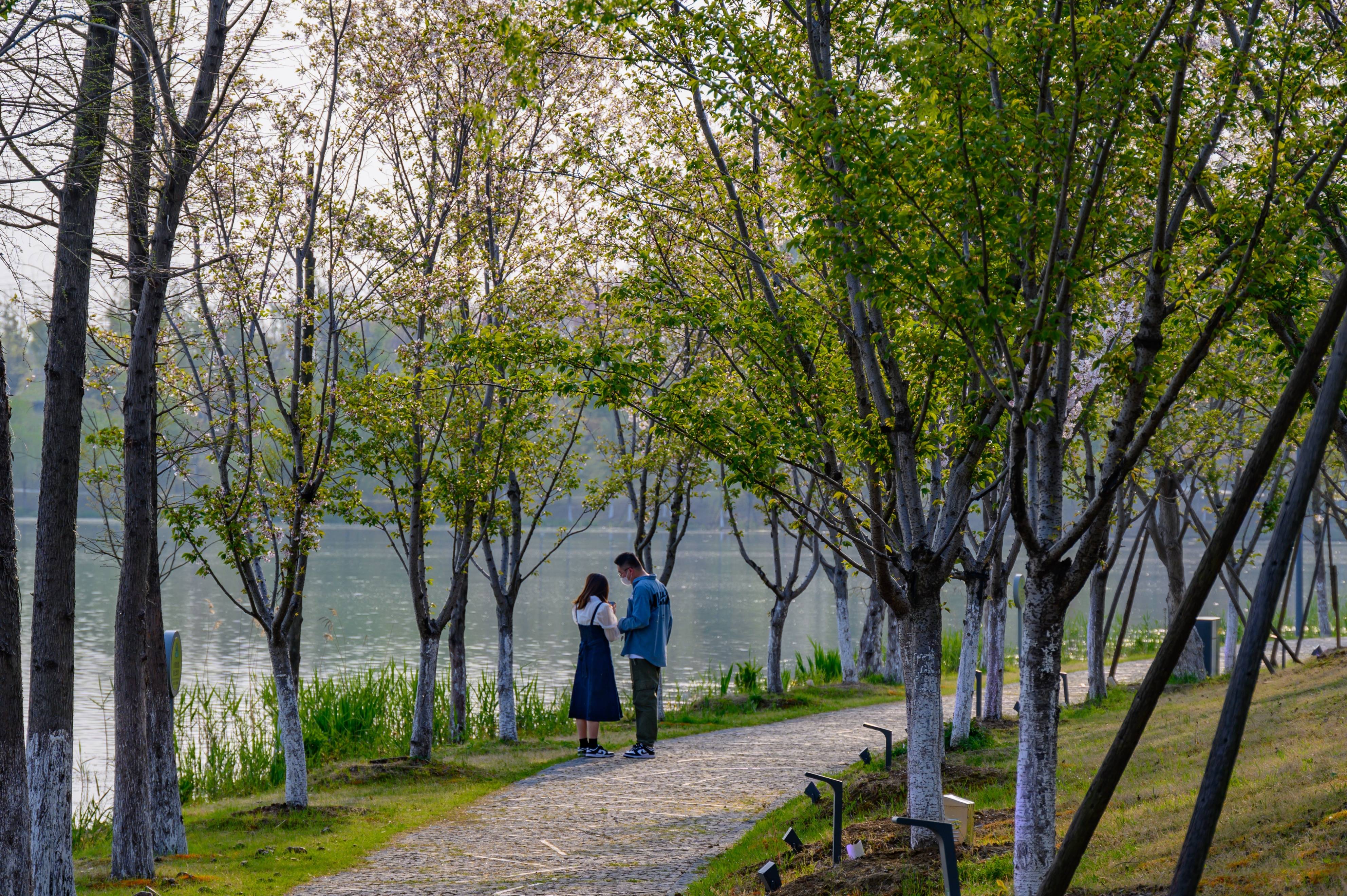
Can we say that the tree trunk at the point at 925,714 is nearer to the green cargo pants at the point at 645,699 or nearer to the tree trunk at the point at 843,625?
the green cargo pants at the point at 645,699

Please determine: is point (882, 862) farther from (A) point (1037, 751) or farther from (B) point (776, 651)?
(B) point (776, 651)

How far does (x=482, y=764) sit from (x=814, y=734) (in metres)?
4.02

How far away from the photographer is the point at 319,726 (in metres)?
13.3

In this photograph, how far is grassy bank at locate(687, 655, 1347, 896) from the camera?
529 cm

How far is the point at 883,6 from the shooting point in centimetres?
691

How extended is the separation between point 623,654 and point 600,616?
0.61m

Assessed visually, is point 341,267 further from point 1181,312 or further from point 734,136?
point 1181,312

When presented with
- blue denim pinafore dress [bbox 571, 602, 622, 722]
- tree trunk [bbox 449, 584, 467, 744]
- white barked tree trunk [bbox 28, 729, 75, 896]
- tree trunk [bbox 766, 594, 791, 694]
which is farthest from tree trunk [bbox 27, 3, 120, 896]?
tree trunk [bbox 766, 594, 791, 694]

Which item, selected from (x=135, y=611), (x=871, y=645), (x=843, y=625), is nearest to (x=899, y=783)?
(x=135, y=611)

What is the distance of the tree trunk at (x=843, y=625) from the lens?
18.5 m

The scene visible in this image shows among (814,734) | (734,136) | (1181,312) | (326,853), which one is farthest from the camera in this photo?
(814,734)

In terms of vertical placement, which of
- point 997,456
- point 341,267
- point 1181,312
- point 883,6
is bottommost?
point 997,456

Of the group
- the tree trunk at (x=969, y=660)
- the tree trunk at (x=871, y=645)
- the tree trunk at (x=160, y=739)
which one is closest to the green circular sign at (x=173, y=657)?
the tree trunk at (x=160, y=739)

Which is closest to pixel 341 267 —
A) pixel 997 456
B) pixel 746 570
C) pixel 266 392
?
pixel 266 392
